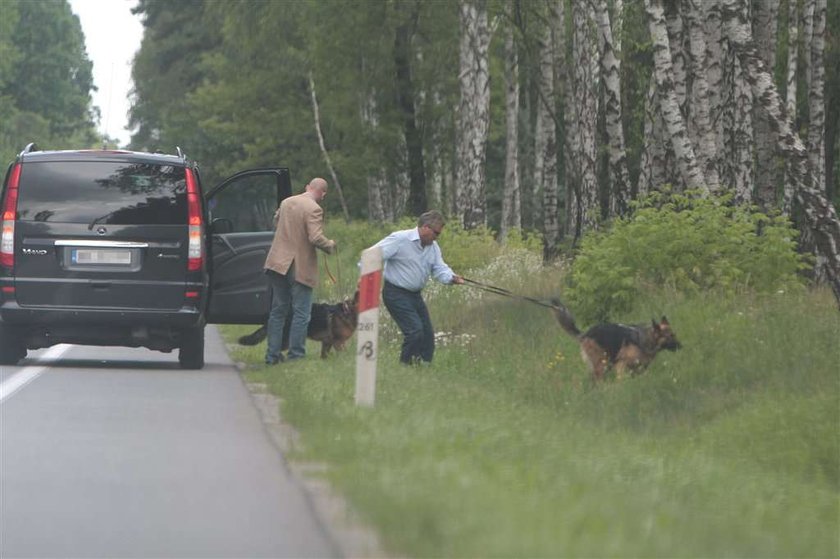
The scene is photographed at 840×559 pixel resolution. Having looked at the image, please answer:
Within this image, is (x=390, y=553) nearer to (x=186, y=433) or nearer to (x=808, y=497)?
(x=808, y=497)

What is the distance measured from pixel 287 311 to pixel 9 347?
2.81m

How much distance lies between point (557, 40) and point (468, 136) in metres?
2.81

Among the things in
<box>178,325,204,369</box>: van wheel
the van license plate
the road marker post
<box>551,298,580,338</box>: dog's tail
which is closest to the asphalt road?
the road marker post

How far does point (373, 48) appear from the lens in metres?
43.6

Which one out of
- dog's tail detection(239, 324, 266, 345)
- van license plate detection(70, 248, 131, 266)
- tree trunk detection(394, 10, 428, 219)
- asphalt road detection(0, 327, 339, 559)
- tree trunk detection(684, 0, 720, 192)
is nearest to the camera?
asphalt road detection(0, 327, 339, 559)

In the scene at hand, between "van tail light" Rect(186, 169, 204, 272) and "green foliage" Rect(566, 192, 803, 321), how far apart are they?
13.4 feet

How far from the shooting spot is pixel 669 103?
2077 centimetres

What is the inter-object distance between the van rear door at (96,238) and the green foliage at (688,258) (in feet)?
14.7

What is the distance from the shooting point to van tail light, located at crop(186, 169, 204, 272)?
17219 mm

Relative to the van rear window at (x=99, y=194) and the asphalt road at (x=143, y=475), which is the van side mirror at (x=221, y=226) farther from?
the asphalt road at (x=143, y=475)

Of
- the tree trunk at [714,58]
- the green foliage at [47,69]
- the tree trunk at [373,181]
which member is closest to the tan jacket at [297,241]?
the tree trunk at [714,58]

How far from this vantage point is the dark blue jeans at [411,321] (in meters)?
16.8

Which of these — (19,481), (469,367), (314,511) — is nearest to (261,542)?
(314,511)

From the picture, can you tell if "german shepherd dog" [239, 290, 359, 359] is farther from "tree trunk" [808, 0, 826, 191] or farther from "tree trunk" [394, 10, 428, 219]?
"tree trunk" [394, 10, 428, 219]
